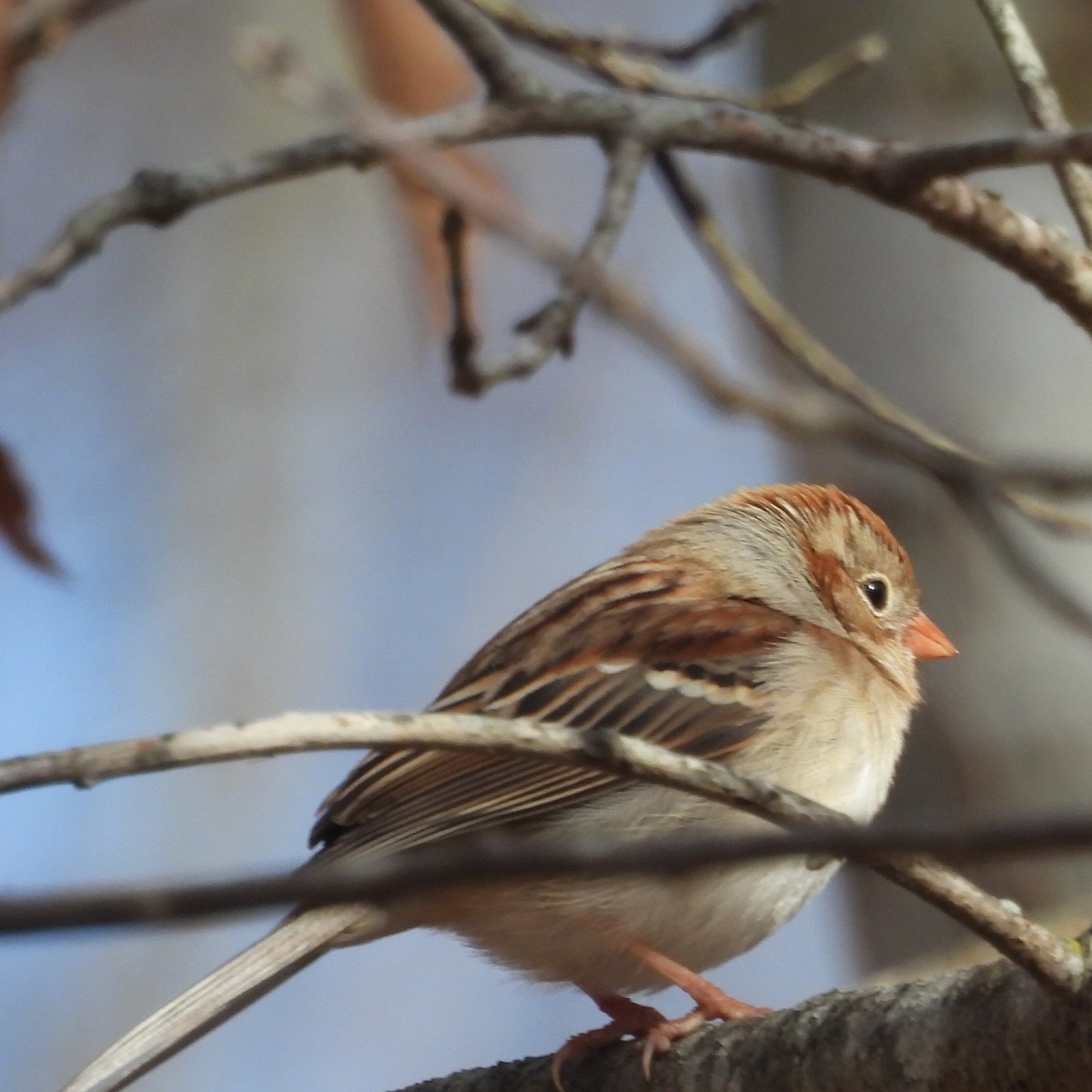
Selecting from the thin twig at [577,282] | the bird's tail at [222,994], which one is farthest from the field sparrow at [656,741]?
the thin twig at [577,282]

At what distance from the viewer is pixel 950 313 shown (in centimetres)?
366

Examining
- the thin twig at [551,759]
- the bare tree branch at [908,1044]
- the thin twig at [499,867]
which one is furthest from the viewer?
the bare tree branch at [908,1044]

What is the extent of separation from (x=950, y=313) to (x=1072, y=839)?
295 centimetres

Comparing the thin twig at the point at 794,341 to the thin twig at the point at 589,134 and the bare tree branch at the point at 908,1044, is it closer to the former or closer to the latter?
the thin twig at the point at 589,134

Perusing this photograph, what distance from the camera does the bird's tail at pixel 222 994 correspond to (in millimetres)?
2111

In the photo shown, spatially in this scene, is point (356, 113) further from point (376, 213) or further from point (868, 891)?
point (376, 213)

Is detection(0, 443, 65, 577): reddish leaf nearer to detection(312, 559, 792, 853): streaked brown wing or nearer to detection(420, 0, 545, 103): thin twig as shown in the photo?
detection(312, 559, 792, 853): streaked brown wing

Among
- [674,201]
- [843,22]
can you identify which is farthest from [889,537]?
[843,22]

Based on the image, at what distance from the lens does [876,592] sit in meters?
3.43

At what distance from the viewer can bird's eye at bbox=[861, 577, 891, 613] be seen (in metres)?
3.41

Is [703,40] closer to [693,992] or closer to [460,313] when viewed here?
[460,313]

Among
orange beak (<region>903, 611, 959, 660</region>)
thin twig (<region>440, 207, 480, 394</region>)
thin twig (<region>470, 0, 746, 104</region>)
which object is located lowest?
orange beak (<region>903, 611, 959, 660</region>)

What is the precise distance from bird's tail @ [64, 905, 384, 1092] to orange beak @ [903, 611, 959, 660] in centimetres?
137

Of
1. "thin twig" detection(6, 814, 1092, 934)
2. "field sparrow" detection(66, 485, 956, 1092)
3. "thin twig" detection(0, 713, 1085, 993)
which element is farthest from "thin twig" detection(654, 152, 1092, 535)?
"thin twig" detection(6, 814, 1092, 934)
